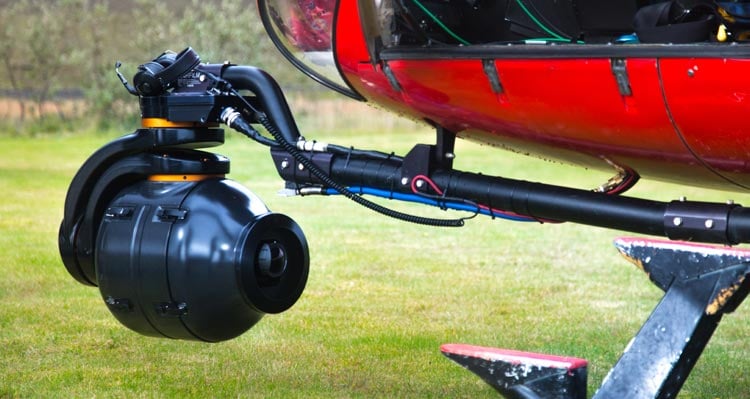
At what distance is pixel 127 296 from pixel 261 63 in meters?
20.2

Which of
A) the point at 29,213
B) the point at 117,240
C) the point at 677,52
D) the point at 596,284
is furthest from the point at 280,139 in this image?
the point at 29,213

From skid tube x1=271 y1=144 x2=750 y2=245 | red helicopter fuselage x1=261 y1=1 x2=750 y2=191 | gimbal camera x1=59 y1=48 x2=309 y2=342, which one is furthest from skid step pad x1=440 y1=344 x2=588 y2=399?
gimbal camera x1=59 y1=48 x2=309 y2=342

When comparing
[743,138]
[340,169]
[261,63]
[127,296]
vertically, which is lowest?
[261,63]

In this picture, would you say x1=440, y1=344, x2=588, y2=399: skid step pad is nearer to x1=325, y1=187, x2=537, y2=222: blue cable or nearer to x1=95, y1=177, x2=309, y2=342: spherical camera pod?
x1=325, y1=187, x2=537, y2=222: blue cable

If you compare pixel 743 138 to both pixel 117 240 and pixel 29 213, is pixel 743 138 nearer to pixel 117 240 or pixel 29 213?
pixel 117 240

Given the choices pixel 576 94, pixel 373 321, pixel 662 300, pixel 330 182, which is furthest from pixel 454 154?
pixel 373 321

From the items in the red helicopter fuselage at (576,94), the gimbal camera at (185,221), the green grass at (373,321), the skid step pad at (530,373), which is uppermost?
the red helicopter fuselage at (576,94)

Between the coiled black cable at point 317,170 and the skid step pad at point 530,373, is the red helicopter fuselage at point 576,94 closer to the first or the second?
the coiled black cable at point 317,170

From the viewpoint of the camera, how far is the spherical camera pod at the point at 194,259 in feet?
10.8

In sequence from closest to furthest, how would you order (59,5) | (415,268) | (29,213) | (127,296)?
(127,296)
(415,268)
(29,213)
(59,5)

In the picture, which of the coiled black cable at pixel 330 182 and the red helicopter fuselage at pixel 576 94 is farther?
the coiled black cable at pixel 330 182

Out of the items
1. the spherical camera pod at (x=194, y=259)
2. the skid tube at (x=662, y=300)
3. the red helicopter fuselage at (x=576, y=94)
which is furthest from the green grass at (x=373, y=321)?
the red helicopter fuselage at (x=576, y=94)

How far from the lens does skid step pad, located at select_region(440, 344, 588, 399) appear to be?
9.50ft

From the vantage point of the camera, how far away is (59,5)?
23.0 metres
